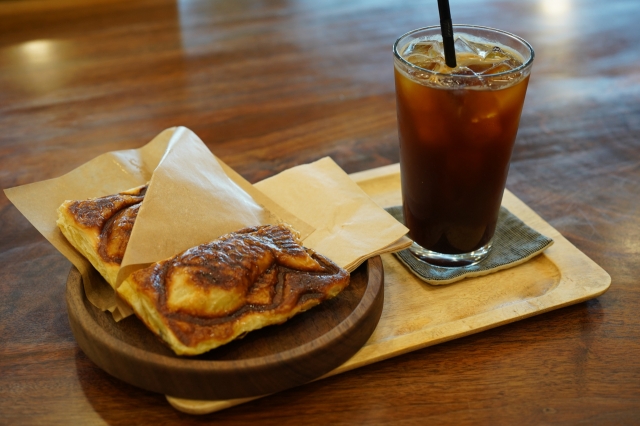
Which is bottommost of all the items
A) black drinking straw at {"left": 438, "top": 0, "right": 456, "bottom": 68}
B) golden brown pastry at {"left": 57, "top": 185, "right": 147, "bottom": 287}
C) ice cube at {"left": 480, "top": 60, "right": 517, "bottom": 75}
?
golden brown pastry at {"left": 57, "top": 185, "right": 147, "bottom": 287}

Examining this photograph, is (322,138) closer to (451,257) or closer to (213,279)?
(451,257)

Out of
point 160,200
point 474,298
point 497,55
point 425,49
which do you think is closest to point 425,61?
point 425,49

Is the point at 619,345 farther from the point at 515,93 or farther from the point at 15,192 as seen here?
the point at 15,192

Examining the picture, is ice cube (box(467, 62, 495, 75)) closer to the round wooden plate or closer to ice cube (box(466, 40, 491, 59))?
ice cube (box(466, 40, 491, 59))

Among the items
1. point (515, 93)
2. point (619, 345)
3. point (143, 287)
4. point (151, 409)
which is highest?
point (515, 93)

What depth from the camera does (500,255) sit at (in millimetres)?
1430

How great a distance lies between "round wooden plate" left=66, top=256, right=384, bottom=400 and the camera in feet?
3.25

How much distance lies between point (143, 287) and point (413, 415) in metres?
0.49

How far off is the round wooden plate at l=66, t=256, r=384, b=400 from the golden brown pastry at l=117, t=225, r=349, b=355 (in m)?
0.04

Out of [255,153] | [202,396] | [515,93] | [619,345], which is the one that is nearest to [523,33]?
[255,153]

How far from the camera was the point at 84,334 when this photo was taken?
1.07 meters

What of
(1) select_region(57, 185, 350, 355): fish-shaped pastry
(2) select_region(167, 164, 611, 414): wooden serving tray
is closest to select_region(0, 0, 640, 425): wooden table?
(2) select_region(167, 164, 611, 414): wooden serving tray

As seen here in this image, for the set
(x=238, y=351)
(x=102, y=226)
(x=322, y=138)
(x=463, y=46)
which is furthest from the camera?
(x=322, y=138)

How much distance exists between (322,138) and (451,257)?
71 cm
